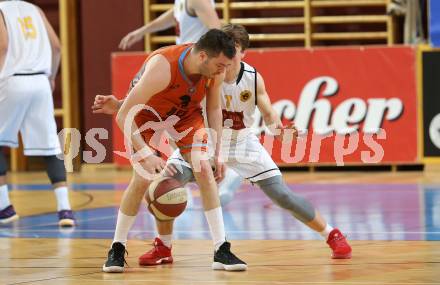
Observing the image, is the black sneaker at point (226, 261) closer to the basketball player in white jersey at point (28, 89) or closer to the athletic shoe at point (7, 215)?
the basketball player in white jersey at point (28, 89)

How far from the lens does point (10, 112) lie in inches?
300

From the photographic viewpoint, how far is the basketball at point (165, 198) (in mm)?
5613

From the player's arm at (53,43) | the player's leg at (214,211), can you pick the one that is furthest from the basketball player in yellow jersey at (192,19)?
the player's leg at (214,211)

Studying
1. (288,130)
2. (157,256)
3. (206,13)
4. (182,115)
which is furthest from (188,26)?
(157,256)

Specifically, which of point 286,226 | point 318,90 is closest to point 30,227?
point 286,226

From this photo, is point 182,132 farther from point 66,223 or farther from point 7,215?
point 7,215

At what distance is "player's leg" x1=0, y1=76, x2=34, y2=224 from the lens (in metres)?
7.58

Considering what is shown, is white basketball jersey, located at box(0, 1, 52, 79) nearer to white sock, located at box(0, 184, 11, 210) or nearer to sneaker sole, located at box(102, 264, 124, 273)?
white sock, located at box(0, 184, 11, 210)

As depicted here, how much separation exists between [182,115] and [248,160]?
0.63 meters

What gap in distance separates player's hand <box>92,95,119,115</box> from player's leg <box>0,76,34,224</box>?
2192 mm

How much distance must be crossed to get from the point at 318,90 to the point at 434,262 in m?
6.06

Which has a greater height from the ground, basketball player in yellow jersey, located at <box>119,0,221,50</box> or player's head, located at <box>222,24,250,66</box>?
basketball player in yellow jersey, located at <box>119,0,221,50</box>

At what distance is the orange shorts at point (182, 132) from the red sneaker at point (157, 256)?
594mm

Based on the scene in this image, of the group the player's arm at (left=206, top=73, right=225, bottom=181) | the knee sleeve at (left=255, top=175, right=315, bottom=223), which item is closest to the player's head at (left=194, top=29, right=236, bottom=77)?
the player's arm at (left=206, top=73, right=225, bottom=181)
